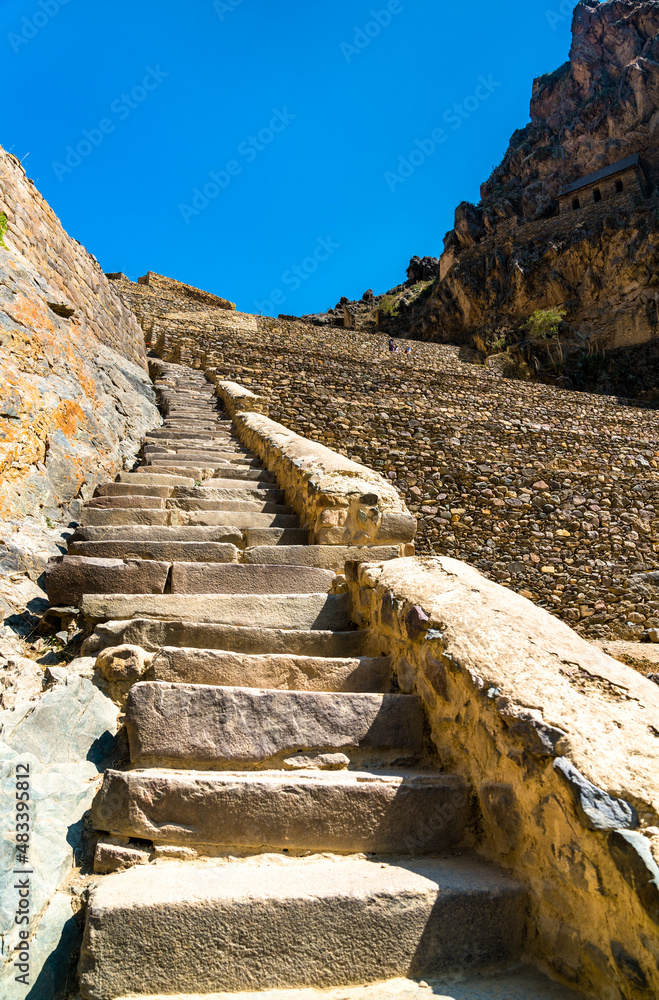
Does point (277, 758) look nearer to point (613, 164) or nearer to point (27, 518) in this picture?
point (27, 518)

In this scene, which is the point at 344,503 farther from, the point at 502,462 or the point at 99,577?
the point at 502,462

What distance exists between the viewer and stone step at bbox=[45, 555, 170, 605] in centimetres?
273

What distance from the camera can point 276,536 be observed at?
140 inches

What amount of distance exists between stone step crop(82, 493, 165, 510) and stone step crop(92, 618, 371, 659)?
1.66m

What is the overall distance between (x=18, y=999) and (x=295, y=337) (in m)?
19.9

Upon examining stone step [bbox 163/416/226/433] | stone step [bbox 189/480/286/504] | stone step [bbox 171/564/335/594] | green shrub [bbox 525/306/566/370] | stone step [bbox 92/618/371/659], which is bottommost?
stone step [bbox 92/618/371/659]

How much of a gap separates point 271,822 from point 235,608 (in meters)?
1.19

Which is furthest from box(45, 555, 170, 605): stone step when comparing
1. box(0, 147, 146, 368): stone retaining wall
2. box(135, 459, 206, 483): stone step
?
box(0, 147, 146, 368): stone retaining wall

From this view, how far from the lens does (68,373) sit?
457 cm

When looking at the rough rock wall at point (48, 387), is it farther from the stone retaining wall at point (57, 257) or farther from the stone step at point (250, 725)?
the stone step at point (250, 725)

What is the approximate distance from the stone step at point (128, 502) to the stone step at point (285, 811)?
8.13ft

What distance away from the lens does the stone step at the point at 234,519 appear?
378cm

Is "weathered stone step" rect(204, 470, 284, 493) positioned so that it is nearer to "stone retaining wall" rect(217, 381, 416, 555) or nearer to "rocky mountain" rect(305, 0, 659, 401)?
"stone retaining wall" rect(217, 381, 416, 555)

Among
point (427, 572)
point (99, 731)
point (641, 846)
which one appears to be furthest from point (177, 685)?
point (641, 846)
